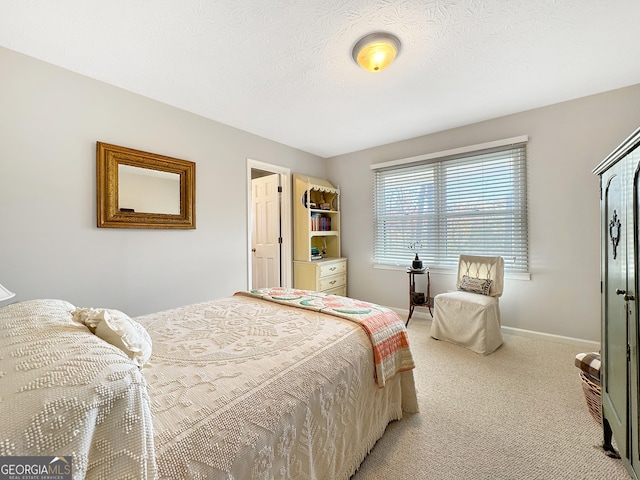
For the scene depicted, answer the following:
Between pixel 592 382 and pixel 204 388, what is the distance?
2185 mm

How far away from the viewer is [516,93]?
2.65 m

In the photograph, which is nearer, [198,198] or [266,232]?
[198,198]

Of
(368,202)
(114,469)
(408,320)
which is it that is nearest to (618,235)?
(114,469)

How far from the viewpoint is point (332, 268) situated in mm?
4219

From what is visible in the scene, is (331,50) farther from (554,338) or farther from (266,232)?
(554,338)

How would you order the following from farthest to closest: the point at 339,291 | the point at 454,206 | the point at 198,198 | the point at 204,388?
the point at 339,291 → the point at 454,206 → the point at 198,198 → the point at 204,388

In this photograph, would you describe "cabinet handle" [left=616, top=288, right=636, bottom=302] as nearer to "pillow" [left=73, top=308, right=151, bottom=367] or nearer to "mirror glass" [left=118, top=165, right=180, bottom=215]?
"pillow" [left=73, top=308, right=151, bottom=367]

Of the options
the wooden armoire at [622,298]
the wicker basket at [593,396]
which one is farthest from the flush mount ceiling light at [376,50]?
the wicker basket at [593,396]

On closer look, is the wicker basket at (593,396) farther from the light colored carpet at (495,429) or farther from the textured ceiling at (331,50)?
the textured ceiling at (331,50)

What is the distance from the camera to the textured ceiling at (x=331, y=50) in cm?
163

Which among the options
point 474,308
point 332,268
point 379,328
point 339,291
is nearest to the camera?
point 379,328

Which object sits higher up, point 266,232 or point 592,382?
point 266,232

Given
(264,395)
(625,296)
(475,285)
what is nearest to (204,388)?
(264,395)

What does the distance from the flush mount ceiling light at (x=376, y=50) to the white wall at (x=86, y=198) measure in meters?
1.96
